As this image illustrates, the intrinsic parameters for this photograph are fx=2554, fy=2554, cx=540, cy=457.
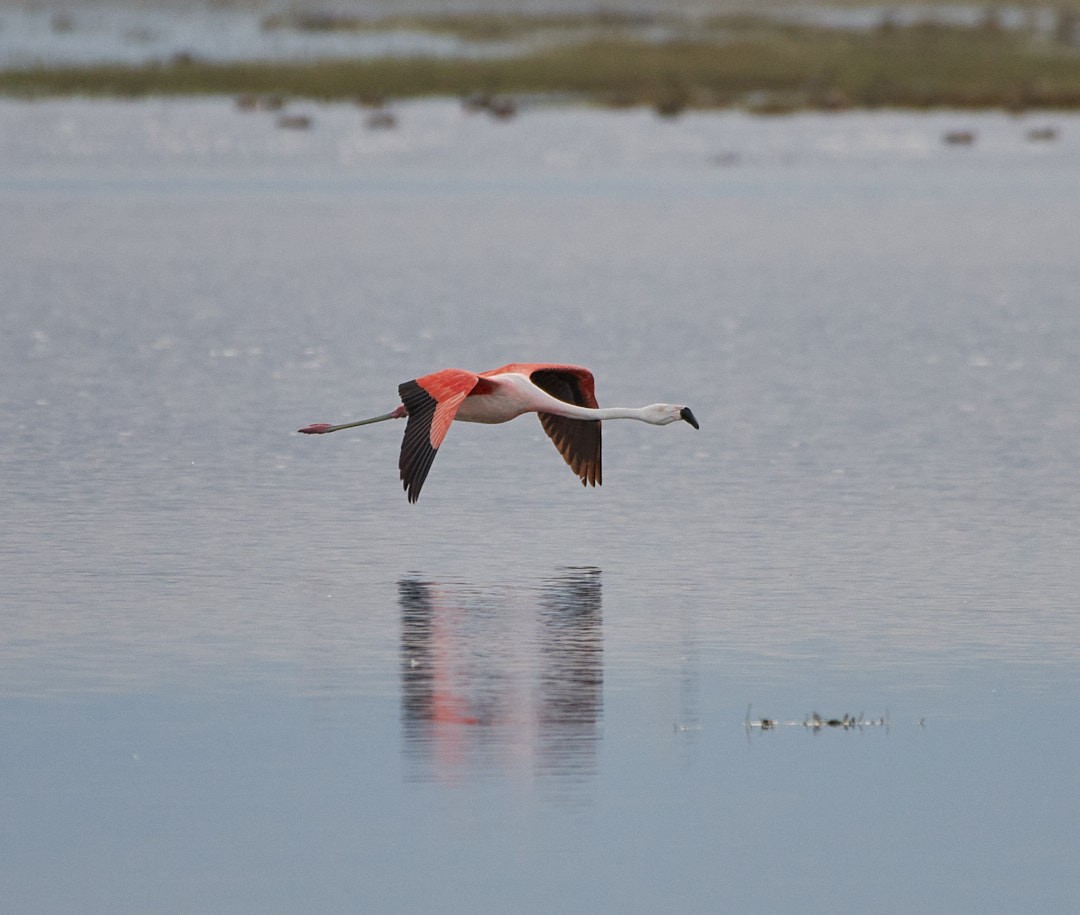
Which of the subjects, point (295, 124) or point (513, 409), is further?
point (295, 124)

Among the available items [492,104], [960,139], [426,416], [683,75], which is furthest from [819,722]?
[683,75]

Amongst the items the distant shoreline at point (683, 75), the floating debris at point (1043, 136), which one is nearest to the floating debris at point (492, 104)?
the distant shoreline at point (683, 75)

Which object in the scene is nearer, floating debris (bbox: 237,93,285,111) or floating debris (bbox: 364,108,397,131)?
floating debris (bbox: 364,108,397,131)

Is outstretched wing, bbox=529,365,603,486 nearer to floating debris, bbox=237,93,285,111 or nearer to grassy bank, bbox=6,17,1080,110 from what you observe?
grassy bank, bbox=6,17,1080,110

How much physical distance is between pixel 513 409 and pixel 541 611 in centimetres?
167

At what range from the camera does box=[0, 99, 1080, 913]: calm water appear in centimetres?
841

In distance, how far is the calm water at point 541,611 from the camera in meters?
8.41

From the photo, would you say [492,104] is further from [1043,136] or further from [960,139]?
[1043,136]

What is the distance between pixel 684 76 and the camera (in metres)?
83.7

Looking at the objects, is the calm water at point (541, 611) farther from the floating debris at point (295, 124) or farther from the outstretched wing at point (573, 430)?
the floating debris at point (295, 124)

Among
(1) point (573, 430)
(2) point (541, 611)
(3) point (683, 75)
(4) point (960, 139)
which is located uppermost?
(1) point (573, 430)

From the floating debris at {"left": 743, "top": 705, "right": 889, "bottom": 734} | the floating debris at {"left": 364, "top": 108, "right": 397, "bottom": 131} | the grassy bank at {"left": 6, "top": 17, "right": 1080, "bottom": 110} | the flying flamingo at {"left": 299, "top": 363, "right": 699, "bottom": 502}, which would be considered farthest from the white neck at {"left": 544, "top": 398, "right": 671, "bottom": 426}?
the grassy bank at {"left": 6, "top": 17, "right": 1080, "bottom": 110}

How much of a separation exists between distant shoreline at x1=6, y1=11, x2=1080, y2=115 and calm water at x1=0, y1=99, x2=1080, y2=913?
Result: 151ft

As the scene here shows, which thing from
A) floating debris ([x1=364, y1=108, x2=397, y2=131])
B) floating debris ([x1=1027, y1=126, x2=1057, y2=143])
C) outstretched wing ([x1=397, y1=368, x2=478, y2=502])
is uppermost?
outstretched wing ([x1=397, y1=368, x2=478, y2=502])
